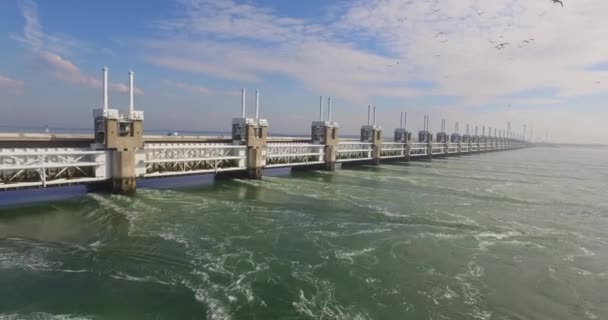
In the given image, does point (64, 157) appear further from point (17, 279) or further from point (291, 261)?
point (291, 261)

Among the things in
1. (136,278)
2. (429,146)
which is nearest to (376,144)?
(429,146)

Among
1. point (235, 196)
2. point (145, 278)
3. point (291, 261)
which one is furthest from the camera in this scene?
point (235, 196)

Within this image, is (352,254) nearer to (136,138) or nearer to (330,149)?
(136,138)

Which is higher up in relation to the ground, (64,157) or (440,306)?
(64,157)

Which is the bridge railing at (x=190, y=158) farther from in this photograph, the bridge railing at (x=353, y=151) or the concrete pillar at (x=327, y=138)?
the bridge railing at (x=353, y=151)

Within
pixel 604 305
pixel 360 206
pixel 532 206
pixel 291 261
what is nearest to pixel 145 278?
pixel 291 261

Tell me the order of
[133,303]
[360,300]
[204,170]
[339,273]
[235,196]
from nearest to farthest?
1. [133,303]
2. [360,300]
3. [339,273]
4. [235,196]
5. [204,170]
